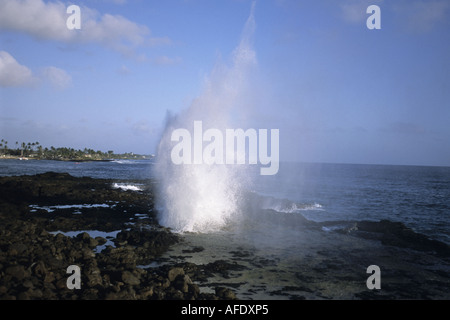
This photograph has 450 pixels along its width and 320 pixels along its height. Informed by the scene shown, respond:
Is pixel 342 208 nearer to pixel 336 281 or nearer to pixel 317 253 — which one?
pixel 317 253

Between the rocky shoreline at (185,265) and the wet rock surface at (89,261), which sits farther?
the rocky shoreline at (185,265)

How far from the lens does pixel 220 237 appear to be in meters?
18.7

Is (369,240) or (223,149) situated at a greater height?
(223,149)

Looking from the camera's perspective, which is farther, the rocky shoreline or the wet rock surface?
the rocky shoreline

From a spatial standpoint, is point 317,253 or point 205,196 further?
point 205,196

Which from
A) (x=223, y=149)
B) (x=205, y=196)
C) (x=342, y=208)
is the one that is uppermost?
(x=223, y=149)

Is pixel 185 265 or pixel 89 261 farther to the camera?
pixel 185 265

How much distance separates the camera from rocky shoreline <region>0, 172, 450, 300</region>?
10.1m

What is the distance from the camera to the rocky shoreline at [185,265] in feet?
33.1

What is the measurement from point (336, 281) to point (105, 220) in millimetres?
16002

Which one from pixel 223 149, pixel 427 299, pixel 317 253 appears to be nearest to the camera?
pixel 427 299

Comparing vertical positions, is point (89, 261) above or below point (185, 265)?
above

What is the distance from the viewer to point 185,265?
12883 millimetres
